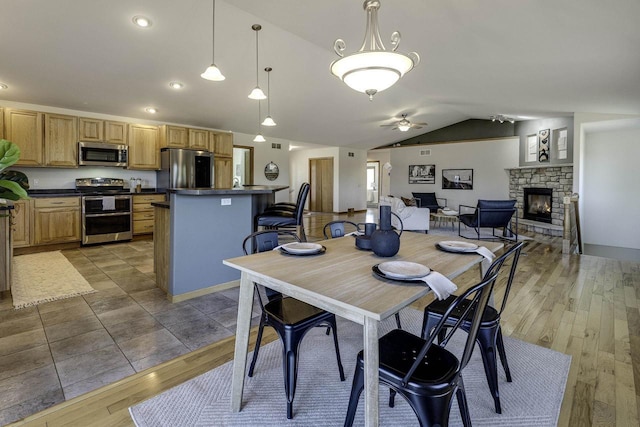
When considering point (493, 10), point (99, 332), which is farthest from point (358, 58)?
point (99, 332)

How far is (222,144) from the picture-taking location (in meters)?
6.98

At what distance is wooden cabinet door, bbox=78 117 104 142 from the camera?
5.29 meters

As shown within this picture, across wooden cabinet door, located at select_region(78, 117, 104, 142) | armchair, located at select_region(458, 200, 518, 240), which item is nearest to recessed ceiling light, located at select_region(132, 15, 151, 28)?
wooden cabinet door, located at select_region(78, 117, 104, 142)

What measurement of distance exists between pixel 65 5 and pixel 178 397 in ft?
12.4

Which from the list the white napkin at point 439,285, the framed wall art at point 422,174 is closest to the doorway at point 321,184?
the framed wall art at point 422,174

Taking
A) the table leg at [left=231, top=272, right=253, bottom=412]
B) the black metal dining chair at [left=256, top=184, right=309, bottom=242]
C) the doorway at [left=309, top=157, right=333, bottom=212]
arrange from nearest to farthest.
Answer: the table leg at [left=231, top=272, right=253, bottom=412], the black metal dining chair at [left=256, top=184, right=309, bottom=242], the doorway at [left=309, top=157, right=333, bottom=212]

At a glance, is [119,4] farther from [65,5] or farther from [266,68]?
[266,68]

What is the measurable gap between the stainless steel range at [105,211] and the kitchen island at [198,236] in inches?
112

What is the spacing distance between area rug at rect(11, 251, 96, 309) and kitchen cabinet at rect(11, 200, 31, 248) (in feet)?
0.83

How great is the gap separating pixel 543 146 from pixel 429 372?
27.1ft

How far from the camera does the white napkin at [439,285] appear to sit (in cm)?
112

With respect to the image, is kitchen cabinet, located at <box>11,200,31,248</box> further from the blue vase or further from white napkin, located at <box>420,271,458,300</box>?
white napkin, located at <box>420,271,458,300</box>

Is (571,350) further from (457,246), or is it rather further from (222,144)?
(222,144)

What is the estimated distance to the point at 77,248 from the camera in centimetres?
518
